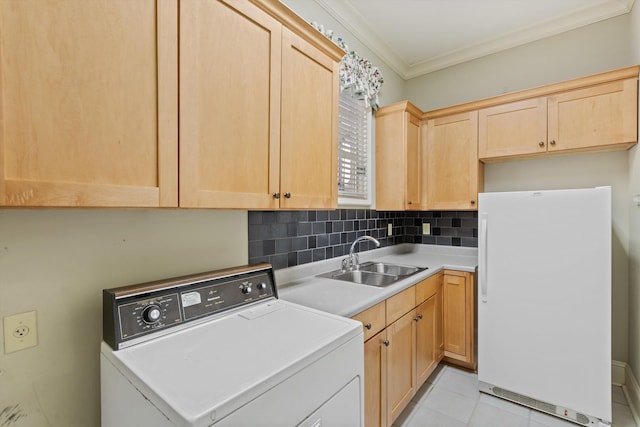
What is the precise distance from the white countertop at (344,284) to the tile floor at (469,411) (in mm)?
860

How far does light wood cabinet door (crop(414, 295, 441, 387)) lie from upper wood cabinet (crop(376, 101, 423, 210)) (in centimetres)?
87

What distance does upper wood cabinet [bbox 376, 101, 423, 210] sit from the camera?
2.63 metres

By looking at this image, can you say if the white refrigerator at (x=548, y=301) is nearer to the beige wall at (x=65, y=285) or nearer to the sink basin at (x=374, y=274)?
the sink basin at (x=374, y=274)

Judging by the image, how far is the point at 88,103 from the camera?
80cm

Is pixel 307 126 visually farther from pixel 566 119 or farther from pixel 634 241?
pixel 634 241

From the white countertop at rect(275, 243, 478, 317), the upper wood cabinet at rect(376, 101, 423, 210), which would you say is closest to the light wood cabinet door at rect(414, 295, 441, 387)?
the white countertop at rect(275, 243, 478, 317)

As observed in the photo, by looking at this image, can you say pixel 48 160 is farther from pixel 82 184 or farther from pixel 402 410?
pixel 402 410

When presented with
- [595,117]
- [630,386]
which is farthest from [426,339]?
[595,117]

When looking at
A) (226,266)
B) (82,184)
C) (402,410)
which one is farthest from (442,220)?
(82,184)

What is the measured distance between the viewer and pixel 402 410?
6.13ft

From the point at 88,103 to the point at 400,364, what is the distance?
1.93 meters

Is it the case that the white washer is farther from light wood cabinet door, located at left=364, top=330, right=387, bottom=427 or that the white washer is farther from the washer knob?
light wood cabinet door, located at left=364, top=330, right=387, bottom=427

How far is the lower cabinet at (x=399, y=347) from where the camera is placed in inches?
60.0

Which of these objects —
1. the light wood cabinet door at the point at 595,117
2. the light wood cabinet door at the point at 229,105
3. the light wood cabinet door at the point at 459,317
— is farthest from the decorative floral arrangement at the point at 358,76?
the light wood cabinet door at the point at 459,317
